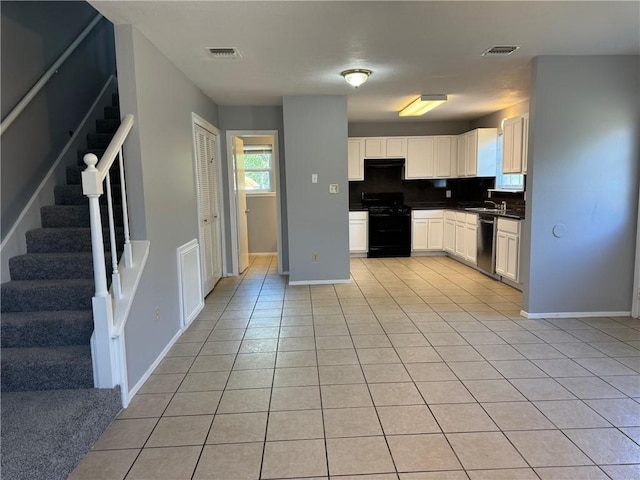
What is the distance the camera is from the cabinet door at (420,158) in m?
7.15

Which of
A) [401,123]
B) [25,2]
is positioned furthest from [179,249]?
[401,123]

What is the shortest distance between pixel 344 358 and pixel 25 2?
12.1 feet

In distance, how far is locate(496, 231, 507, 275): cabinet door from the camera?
5032mm

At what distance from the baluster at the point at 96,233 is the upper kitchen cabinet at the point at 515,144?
15.5ft

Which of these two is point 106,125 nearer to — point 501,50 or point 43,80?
point 43,80

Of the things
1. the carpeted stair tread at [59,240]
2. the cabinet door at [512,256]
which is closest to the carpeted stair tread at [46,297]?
the carpeted stair tread at [59,240]

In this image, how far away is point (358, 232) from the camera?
7.03 meters

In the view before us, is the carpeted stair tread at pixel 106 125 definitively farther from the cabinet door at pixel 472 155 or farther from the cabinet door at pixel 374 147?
the cabinet door at pixel 472 155

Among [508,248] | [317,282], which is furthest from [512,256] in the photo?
[317,282]

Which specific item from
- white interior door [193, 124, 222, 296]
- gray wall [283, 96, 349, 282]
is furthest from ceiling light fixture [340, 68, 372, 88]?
white interior door [193, 124, 222, 296]

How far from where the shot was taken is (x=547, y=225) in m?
3.67

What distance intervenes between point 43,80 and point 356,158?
4.90 meters

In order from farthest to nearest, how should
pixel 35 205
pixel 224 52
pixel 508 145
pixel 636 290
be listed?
1. pixel 508 145
2. pixel 636 290
3. pixel 224 52
4. pixel 35 205

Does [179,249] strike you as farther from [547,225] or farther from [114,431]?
[547,225]
